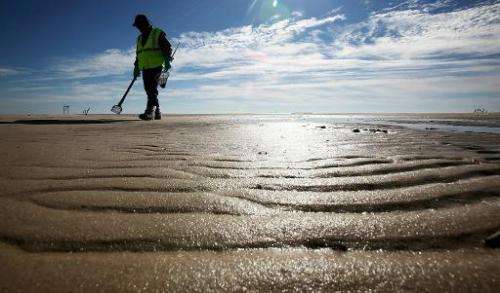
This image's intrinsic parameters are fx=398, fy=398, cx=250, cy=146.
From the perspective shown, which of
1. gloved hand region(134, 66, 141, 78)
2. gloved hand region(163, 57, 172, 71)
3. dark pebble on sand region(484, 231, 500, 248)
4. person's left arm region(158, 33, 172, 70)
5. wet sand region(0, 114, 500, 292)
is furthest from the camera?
gloved hand region(134, 66, 141, 78)

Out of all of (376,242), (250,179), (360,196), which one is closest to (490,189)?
(360,196)

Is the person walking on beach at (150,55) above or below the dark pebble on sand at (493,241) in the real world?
above

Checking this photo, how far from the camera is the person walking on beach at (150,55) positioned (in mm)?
8836

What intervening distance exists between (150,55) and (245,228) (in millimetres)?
8247

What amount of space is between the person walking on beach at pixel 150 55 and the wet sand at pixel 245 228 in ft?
22.2

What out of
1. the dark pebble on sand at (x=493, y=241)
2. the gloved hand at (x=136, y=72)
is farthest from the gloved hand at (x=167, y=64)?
the dark pebble on sand at (x=493, y=241)

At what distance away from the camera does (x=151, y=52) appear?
352 inches

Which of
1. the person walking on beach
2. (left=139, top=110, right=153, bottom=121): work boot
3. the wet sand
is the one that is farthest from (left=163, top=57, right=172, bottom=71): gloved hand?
the wet sand

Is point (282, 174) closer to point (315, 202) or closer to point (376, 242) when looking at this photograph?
point (315, 202)

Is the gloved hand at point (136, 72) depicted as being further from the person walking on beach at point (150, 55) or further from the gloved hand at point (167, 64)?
the gloved hand at point (167, 64)

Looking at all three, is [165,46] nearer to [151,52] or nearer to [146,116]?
[151,52]

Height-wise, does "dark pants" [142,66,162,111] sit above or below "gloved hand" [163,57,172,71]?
below

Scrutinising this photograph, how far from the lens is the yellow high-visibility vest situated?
8852 millimetres

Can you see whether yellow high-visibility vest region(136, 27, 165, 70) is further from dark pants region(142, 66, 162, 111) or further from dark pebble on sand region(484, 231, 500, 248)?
dark pebble on sand region(484, 231, 500, 248)
